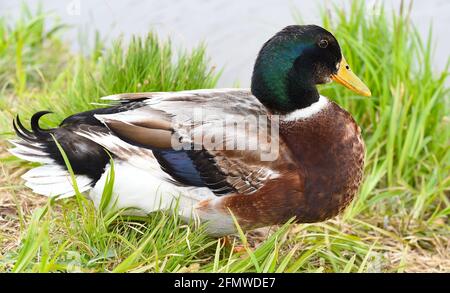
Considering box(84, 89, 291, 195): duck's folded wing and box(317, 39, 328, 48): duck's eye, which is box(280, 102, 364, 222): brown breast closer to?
box(84, 89, 291, 195): duck's folded wing

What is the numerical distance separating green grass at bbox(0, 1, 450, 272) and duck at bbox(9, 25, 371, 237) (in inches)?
3.5

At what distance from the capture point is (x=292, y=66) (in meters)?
3.23

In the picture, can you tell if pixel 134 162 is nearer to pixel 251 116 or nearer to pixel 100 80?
pixel 251 116

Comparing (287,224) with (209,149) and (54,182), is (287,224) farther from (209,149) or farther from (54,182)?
(54,182)

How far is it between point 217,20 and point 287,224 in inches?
111

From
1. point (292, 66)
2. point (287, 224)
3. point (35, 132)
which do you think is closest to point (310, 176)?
point (287, 224)

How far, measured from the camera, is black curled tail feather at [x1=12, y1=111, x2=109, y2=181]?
10.6 ft

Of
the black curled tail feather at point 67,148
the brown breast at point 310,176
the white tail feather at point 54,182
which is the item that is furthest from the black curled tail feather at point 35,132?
the brown breast at point 310,176

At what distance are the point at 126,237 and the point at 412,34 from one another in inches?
83.9

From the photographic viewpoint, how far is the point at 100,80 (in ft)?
13.4

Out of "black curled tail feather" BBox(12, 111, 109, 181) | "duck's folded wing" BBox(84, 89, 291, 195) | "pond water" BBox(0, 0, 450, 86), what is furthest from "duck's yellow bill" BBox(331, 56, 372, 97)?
"pond water" BBox(0, 0, 450, 86)

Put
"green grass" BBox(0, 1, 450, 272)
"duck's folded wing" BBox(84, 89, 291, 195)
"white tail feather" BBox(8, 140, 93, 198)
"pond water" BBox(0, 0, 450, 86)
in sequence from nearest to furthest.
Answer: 1. "green grass" BBox(0, 1, 450, 272)
2. "duck's folded wing" BBox(84, 89, 291, 195)
3. "white tail feather" BBox(8, 140, 93, 198)
4. "pond water" BBox(0, 0, 450, 86)

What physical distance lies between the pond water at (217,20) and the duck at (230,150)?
1925mm

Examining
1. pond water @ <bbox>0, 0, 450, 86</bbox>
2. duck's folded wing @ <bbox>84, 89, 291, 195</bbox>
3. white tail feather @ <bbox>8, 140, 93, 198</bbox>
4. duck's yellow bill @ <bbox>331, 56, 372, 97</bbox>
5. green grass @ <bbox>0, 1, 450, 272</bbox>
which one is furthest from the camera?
pond water @ <bbox>0, 0, 450, 86</bbox>
